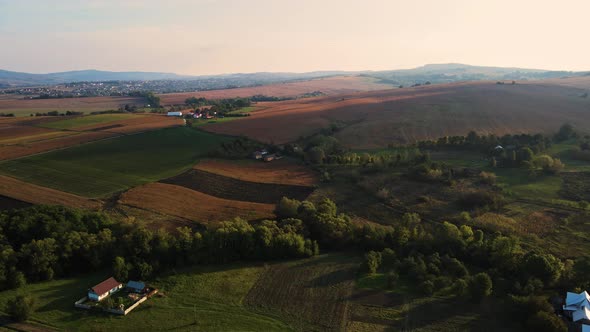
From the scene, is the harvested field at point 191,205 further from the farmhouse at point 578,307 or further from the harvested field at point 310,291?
the farmhouse at point 578,307

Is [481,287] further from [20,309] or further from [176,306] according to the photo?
[20,309]

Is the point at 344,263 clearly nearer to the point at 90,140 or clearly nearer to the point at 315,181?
the point at 315,181

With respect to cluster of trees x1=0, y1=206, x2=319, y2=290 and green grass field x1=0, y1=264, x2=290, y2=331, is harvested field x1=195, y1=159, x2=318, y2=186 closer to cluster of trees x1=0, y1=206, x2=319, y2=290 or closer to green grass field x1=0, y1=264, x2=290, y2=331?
cluster of trees x1=0, y1=206, x2=319, y2=290

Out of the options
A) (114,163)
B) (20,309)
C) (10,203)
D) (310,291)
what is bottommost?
(310,291)

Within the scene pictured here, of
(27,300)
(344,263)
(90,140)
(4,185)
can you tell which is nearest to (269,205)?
(344,263)

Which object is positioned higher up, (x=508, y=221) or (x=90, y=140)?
(x=90, y=140)

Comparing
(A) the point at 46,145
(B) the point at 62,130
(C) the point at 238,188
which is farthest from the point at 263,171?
(B) the point at 62,130

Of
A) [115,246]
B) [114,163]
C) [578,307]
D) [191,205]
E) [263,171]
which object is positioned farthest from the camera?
[114,163]
